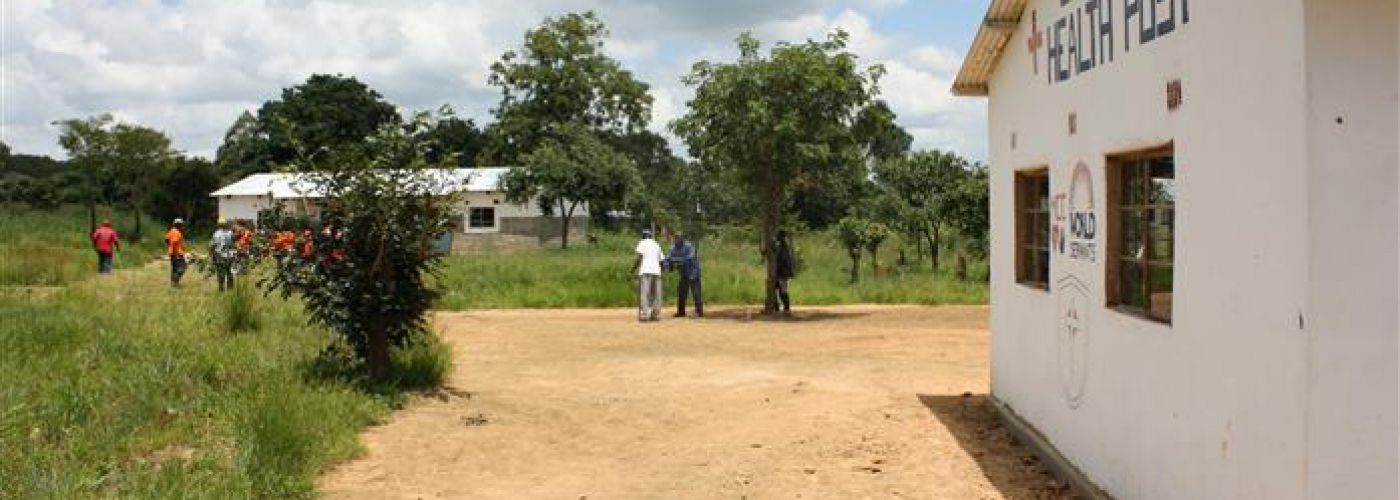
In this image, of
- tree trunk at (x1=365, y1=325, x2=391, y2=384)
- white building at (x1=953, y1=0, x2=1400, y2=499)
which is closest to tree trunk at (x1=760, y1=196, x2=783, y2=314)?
tree trunk at (x1=365, y1=325, x2=391, y2=384)

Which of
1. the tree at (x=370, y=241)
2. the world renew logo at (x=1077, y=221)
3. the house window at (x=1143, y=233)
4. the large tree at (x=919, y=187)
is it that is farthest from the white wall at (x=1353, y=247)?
the large tree at (x=919, y=187)

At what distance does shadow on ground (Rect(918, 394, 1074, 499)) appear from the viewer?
289 inches

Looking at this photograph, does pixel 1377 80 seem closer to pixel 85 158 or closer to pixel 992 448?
pixel 992 448

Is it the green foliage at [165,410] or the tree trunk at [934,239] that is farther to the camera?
the tree trunk at [934,239]

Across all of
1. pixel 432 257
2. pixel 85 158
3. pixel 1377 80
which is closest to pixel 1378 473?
pixel 1377 80

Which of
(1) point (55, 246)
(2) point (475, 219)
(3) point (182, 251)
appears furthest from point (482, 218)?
(3) point (182, 251)

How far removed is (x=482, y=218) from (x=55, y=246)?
70.3 feet

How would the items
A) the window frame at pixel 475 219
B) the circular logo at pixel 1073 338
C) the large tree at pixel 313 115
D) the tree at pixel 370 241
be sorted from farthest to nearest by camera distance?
the large tree at pixel 313 115 < the window frame at pixel 475 219 < the tree at pixel 370 241 < the circular logo at pixel 1073 338

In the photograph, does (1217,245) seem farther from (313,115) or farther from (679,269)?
(313,115)

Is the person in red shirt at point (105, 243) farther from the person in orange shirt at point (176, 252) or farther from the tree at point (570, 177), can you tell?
the tree at point (570, 177)

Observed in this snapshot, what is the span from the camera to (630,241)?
46688mm

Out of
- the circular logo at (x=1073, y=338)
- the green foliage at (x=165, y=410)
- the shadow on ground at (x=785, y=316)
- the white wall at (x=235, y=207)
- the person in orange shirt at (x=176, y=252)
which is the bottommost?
the shadow on ground at (x=785, y=316)

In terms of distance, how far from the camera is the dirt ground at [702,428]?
7582mm

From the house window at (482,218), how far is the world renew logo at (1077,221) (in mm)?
46416
